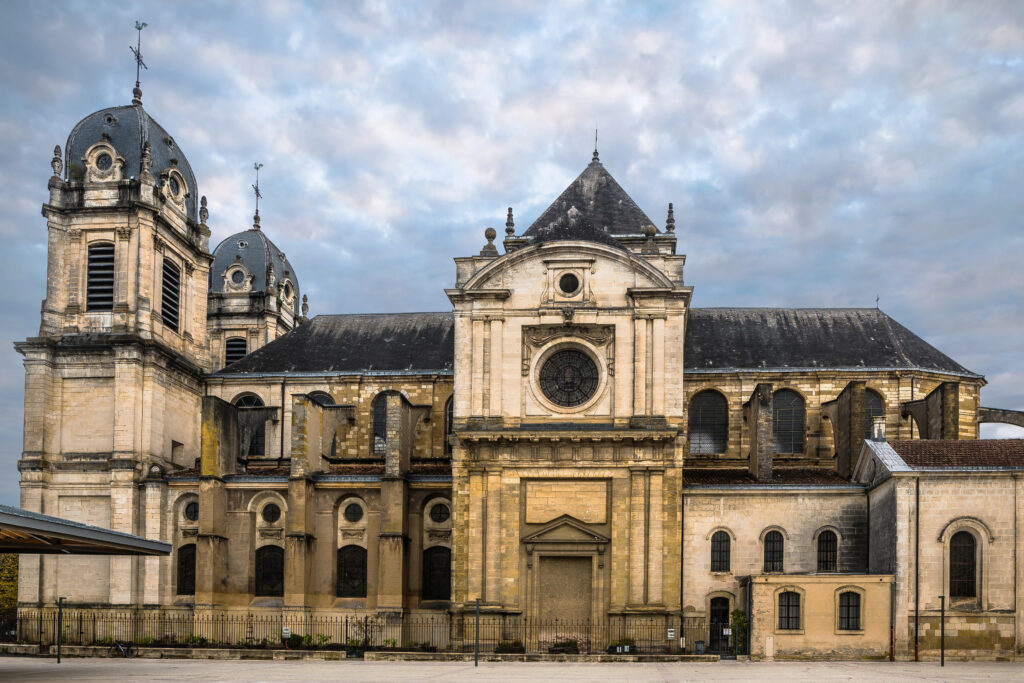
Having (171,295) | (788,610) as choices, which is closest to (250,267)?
(171,295)

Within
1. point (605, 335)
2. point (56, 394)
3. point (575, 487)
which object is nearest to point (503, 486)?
point (575, 487)

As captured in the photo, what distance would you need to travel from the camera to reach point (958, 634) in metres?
32.6

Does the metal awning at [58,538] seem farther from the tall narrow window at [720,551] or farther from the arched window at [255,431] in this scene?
the tall narrow window at [720,551]

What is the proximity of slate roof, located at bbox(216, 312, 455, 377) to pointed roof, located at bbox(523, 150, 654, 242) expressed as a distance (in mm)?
7445

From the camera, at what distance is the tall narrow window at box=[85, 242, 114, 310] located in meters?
45.4

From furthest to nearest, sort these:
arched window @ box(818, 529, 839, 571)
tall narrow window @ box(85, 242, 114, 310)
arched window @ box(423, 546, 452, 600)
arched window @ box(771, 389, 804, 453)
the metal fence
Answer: tall narrow window @ box(85, 242, 114, 310) < arched window @ box(771, 389, 804, 453) < arched window @ box(423, 546, 452, 600) < arched window @ box(818, 529, 839, 571) < the metal fence

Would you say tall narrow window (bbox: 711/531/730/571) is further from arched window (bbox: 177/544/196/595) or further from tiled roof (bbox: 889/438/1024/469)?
arched window (bbox: 177/544/196/595)

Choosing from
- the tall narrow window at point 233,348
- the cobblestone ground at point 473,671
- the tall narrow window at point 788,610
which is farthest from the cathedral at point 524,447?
the tall narrow window at point 233,348

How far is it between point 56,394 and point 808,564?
95.4ft

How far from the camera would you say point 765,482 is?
124ft

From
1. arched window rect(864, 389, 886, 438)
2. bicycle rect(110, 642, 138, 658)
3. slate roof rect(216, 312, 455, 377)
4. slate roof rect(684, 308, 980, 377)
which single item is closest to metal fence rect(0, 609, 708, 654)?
bicycle rect(110, 642, 138, 658)

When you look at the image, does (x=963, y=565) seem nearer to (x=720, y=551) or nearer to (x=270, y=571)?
(x=720, y=551)

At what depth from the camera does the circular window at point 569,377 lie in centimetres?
3775

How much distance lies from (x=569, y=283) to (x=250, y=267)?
95.2ft
